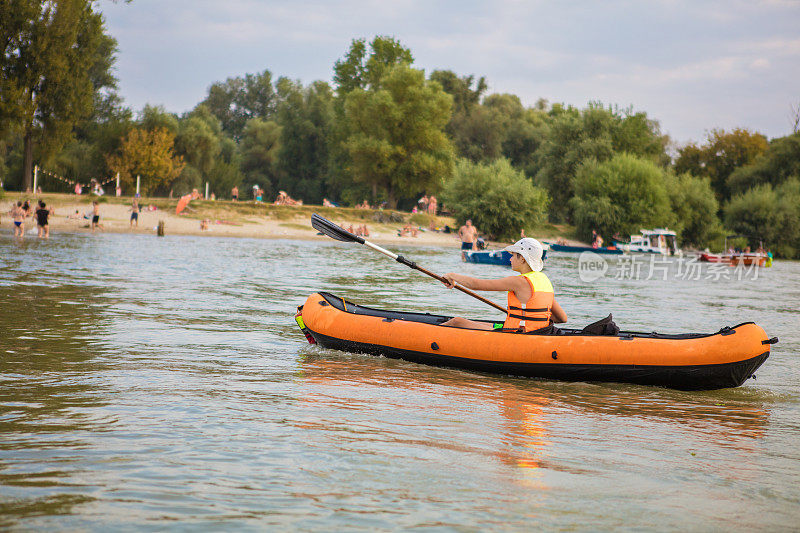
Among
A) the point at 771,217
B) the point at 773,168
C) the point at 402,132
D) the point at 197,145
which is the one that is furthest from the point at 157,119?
the point at 773,168

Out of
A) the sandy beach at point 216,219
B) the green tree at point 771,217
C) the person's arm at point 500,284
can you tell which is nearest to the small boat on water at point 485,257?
the sandy beach at point 216,219

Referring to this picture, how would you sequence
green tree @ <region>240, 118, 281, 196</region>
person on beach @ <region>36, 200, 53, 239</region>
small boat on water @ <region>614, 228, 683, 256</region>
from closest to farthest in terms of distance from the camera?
person on beach @ <region>36, 200, 53, 239</region> < small boat on water @ <region>614, 228, 683, 256</region> < green tree @ <region>240, 118, 281, 196</region>

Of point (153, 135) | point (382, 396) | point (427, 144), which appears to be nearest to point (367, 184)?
point (427, 144)

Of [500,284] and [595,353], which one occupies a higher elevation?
[500,284]

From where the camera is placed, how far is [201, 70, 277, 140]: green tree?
89438 mm

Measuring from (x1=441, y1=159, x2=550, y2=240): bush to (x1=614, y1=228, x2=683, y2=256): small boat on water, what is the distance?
225 inches

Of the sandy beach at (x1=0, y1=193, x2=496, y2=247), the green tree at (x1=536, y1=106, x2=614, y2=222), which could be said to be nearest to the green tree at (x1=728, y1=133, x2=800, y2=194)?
the green tree at (x1=536, y1=106, x2=614, y2=222)

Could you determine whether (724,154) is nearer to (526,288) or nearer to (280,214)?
(280,214)

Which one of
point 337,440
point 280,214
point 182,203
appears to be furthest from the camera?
point 280,214

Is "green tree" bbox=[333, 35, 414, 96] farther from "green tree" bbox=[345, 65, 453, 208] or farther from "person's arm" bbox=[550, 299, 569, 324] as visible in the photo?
"person's arm" bbox=[550, 299, 569, 324]

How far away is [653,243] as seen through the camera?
4634cm

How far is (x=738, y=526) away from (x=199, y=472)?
10.3ft

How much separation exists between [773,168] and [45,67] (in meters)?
50.1

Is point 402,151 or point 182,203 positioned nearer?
point 182,203
